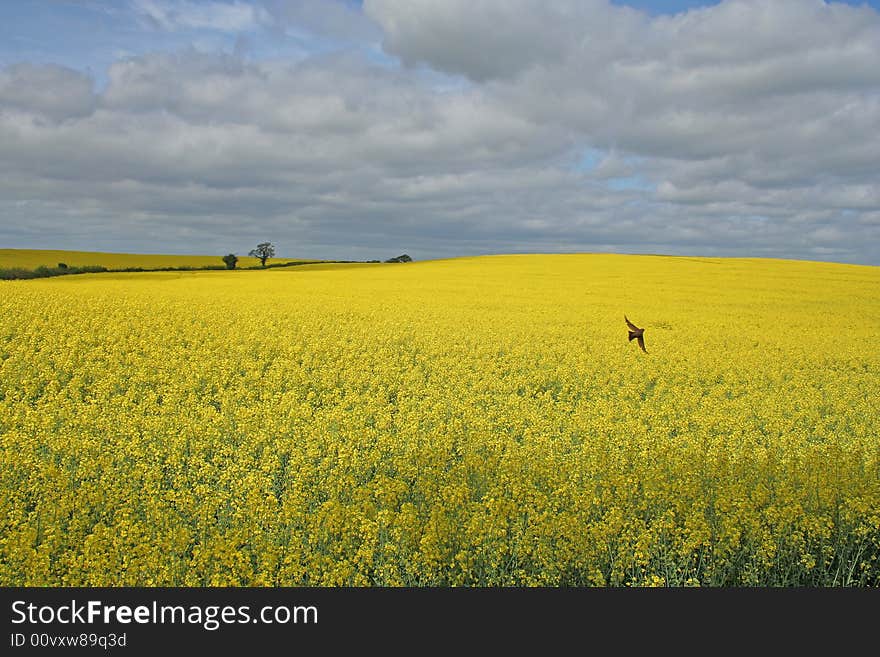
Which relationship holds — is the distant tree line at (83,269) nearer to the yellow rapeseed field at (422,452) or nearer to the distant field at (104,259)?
the distant field at (104,259)

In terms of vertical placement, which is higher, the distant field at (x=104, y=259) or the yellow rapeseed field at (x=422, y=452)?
the distant field at (x=104, y=259)

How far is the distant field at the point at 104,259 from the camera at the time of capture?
63625 millimetres

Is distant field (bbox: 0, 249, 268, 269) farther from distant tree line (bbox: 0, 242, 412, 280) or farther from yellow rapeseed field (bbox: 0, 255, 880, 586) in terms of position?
yellow rapeseed field (bbox: 0, 255, 880, 586)

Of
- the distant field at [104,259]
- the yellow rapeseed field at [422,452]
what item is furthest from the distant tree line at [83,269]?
the yellow rapeseed field at [422,452]

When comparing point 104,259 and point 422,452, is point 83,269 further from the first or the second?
point 422,452

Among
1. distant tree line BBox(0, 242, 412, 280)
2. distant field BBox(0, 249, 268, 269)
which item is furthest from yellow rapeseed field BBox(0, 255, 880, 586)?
distant field BBox(0, 249, 268, 269)

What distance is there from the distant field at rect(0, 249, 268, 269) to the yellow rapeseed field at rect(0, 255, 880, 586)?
4952 cm

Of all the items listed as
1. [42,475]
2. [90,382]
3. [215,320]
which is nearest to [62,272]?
[215,320]

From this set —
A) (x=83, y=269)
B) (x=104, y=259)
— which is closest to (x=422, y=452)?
(x=83, y=269)

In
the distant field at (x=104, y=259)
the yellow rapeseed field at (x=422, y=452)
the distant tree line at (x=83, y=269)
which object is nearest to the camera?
the yellow rapeseed field at (x=422, y=452)

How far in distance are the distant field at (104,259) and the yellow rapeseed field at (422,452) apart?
49515mm

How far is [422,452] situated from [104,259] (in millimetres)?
72412

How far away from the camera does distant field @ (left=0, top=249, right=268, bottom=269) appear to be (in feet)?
209

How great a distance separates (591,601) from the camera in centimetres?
543
